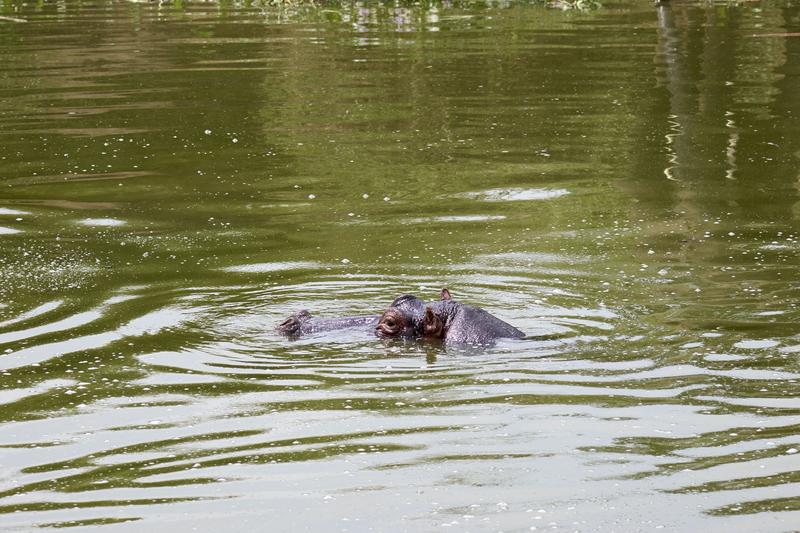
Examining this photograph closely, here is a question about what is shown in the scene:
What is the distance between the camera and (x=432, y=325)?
25.5 ft

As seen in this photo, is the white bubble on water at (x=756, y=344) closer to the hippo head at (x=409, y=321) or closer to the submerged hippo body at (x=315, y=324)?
the hippo head at (x=409, y=321)

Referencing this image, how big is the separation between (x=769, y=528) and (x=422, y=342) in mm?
2910

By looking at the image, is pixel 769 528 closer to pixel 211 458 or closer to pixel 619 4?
pixel 211 458

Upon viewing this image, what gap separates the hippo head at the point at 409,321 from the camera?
7746 mm

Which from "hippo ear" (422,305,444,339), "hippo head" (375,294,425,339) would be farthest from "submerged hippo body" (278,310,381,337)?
"hippo ear" (422,305,444,339)

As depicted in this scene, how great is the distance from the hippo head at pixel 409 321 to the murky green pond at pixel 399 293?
0.32 ft

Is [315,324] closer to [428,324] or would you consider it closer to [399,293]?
[428,324]

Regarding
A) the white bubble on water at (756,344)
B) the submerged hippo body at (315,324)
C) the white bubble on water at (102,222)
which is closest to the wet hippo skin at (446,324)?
the submerged hippo body at (315,324)

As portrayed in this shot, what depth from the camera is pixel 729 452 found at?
19.8 feet

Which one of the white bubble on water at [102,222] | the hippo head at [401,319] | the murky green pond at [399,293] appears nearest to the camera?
the murky green pond at [399,293]

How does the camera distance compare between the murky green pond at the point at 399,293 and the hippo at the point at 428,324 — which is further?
the hippo at the point at 428,324

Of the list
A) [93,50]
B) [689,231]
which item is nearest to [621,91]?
[689,231]

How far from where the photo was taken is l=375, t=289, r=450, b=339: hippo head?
7.75 meters

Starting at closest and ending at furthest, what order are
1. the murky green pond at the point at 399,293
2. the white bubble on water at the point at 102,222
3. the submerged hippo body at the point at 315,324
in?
the murky green pond at the point at 399,293
the submerged hippo body at the point at 315,324
the white bubble on water at the point at 102,222
